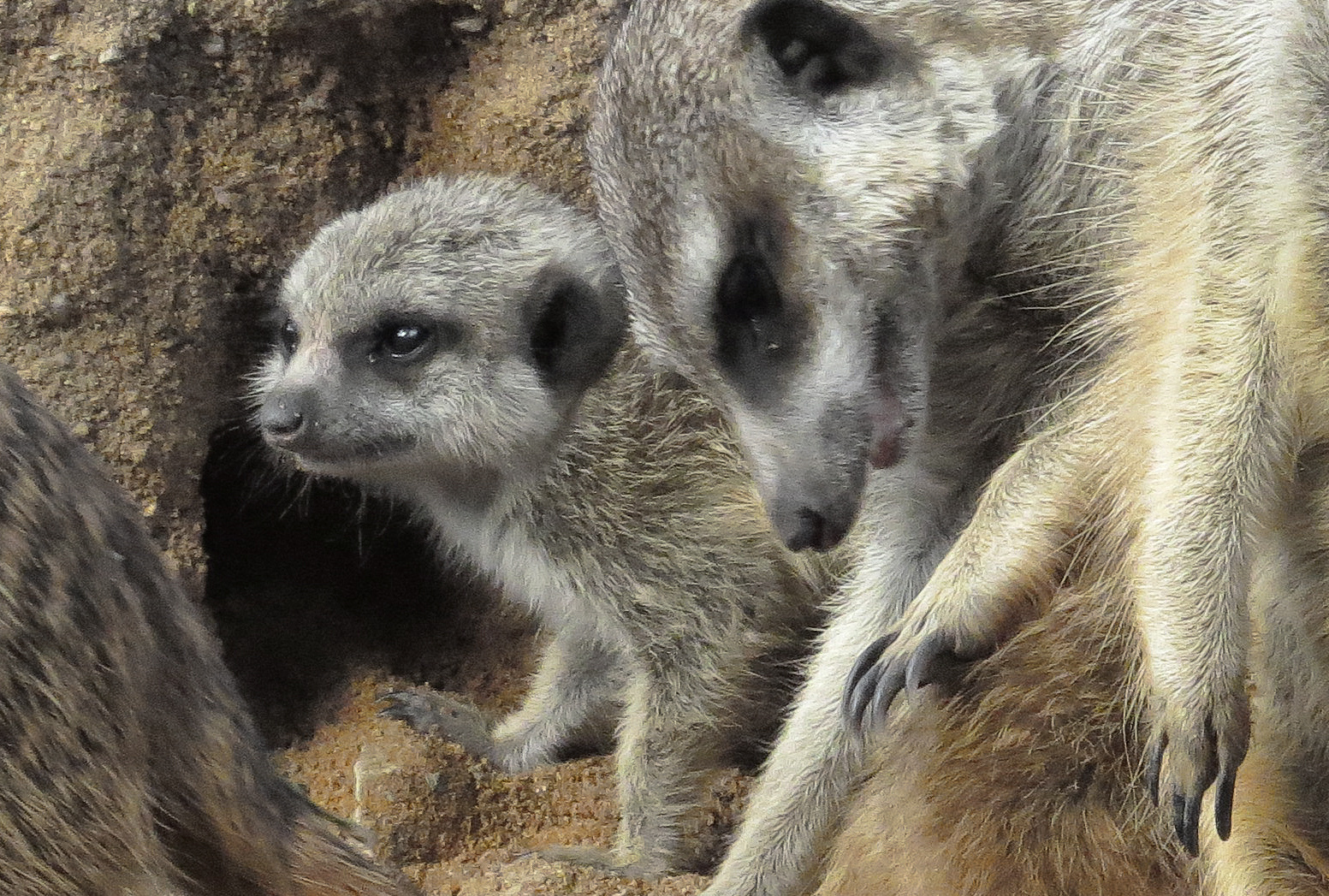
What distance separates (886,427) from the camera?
1343 mm

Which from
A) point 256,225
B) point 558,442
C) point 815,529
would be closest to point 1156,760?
point 815,529

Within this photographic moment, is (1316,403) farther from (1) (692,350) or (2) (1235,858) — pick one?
(1) (692,350)

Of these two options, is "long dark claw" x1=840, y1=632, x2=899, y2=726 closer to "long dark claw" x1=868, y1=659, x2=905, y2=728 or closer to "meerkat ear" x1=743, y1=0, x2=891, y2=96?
"long dark claw" x1=868, y1=659, x2=905, y2=728

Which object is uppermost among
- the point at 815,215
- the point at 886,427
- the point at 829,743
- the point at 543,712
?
the point at 815,215

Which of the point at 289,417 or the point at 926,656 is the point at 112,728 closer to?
the point at 926,656

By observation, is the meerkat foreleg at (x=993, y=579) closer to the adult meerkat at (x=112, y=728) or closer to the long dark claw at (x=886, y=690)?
the long dark claw at (x=886, y=690)

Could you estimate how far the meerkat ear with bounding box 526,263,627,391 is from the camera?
6.70ft

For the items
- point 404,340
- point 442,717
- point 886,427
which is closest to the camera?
point 886,427

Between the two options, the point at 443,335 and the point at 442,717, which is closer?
the point at 443,335

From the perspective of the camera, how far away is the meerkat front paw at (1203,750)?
3.79 feet

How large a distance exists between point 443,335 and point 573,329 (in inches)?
7.1

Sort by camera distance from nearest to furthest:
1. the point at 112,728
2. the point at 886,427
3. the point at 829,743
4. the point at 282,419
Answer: the point at 112,728 < the point at 886,427 < the point at 829,743 < the point at 282,419

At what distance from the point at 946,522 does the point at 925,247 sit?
0.36 metres

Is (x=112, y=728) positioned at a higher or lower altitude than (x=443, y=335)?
higher
